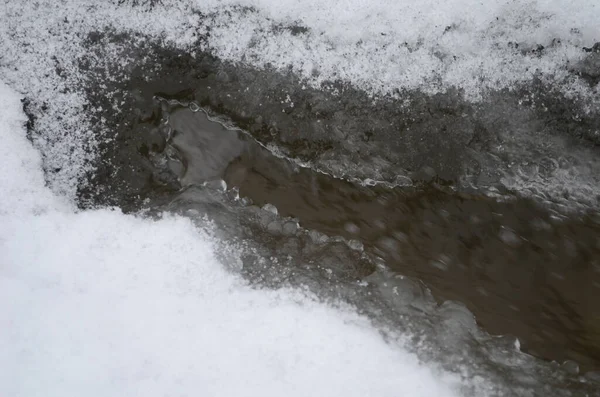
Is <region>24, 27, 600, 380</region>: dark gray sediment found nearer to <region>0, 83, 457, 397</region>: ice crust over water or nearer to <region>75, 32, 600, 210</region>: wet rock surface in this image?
<region>75, 32, 600, 210</region>: wet rock surface

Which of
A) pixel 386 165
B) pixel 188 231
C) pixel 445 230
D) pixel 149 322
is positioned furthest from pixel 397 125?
pixel 149 322

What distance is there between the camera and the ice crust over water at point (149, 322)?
184 centimetres

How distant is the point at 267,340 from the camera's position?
1.88m

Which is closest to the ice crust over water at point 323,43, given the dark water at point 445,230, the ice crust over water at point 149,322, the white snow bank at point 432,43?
the white snow bank at point 432,43

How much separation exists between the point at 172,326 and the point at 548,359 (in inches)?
57.3

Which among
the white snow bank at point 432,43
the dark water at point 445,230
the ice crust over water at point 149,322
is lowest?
the ice crust over water at point 149,322

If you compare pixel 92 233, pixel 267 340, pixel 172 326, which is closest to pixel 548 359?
pixel 267 340

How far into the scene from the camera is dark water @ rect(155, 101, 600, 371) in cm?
202

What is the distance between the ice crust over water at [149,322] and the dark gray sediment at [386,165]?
18 cm

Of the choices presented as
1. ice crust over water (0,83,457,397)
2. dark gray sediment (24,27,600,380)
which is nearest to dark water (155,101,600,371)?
dark gray sediment (24,27,600,380)

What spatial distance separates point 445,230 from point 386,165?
1.22ft

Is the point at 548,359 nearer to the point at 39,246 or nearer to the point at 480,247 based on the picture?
the point at 480,247

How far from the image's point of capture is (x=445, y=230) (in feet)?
6.94

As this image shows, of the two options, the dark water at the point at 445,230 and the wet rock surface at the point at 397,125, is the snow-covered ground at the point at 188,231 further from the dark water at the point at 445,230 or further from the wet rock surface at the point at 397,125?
the dark water at the point at 445,230
